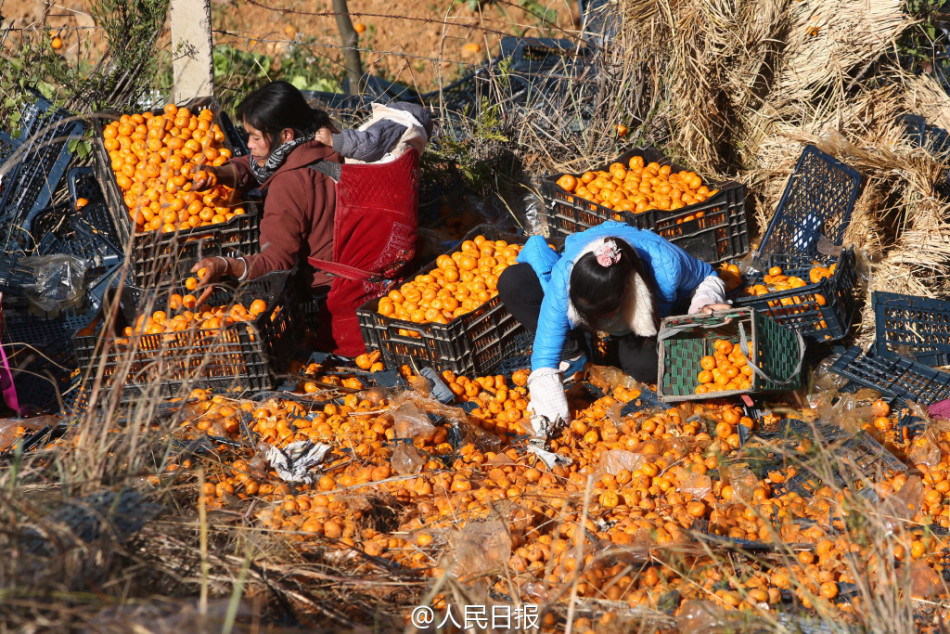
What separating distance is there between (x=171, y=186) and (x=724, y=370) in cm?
325

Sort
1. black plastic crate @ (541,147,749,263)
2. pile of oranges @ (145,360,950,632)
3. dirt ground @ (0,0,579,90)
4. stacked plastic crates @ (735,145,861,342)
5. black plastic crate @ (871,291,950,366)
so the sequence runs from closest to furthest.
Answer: pile of oranges @ (145,360,950,632), black plastic crate @ (871,291,950,366), stacked plastic crates @ (735,145,861,342), black plastic crate @ (541,147,749,263), dirt ground @ (0,0,579,90)

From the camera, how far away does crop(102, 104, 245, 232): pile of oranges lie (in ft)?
15.6

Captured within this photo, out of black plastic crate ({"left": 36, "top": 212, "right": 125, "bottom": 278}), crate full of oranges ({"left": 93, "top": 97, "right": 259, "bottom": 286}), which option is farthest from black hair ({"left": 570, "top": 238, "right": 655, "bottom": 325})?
black plastic crate ({"left": 36, "top": 212, "right": 125, "bottom": 278})

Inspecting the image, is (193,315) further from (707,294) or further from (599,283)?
(707,294)

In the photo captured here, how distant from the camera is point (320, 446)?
12.5 feet

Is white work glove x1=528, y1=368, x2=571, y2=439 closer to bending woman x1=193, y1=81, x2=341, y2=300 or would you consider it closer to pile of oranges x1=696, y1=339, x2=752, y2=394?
pile of oranges x1=696, y1=339, x2=752, y2=394

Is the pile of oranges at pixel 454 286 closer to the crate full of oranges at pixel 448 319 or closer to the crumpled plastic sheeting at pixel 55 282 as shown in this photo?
the crate full of oranges at pixel 448 319

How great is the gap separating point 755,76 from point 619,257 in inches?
101

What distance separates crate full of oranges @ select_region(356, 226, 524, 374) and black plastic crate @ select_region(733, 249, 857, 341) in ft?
4.30

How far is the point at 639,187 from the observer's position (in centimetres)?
511

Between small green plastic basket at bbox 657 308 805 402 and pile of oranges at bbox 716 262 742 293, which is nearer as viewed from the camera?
small green plastic basket at bbox 657 308 805 402

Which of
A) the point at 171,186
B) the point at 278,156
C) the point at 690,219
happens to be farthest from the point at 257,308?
the point at 690,219

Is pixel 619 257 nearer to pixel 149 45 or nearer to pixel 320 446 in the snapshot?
pixel 320 446

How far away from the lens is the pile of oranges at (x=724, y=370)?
4000 mm
